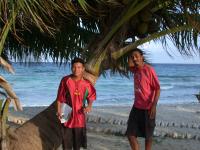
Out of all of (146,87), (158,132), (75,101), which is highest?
(146,87)

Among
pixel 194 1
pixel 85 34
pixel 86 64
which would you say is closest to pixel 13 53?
pixel 85 34

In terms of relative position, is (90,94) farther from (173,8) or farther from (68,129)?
(173,8)

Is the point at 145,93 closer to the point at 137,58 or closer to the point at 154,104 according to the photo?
the point at 154,104

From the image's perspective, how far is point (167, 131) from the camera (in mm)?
9492

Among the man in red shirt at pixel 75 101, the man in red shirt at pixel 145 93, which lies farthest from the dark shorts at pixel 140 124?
the man in red shirt at pixel 75 101

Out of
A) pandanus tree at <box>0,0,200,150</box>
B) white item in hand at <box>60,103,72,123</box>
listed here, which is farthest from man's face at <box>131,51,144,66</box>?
white item in hand at <box>60,103,72,123</box>

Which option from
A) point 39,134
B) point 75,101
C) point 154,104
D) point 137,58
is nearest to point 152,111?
point 154,104

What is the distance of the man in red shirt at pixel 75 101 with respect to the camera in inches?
187

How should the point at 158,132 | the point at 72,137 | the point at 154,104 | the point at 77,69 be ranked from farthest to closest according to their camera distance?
the point at 158,132 → the point at 154,104 → the point at 72,137 → the point at 77,69

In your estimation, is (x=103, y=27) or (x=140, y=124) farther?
(x=140, y=124)

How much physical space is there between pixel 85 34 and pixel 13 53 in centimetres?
116

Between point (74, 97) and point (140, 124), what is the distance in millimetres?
1040

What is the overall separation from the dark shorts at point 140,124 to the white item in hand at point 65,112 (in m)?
0.95

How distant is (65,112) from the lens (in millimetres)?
4785
